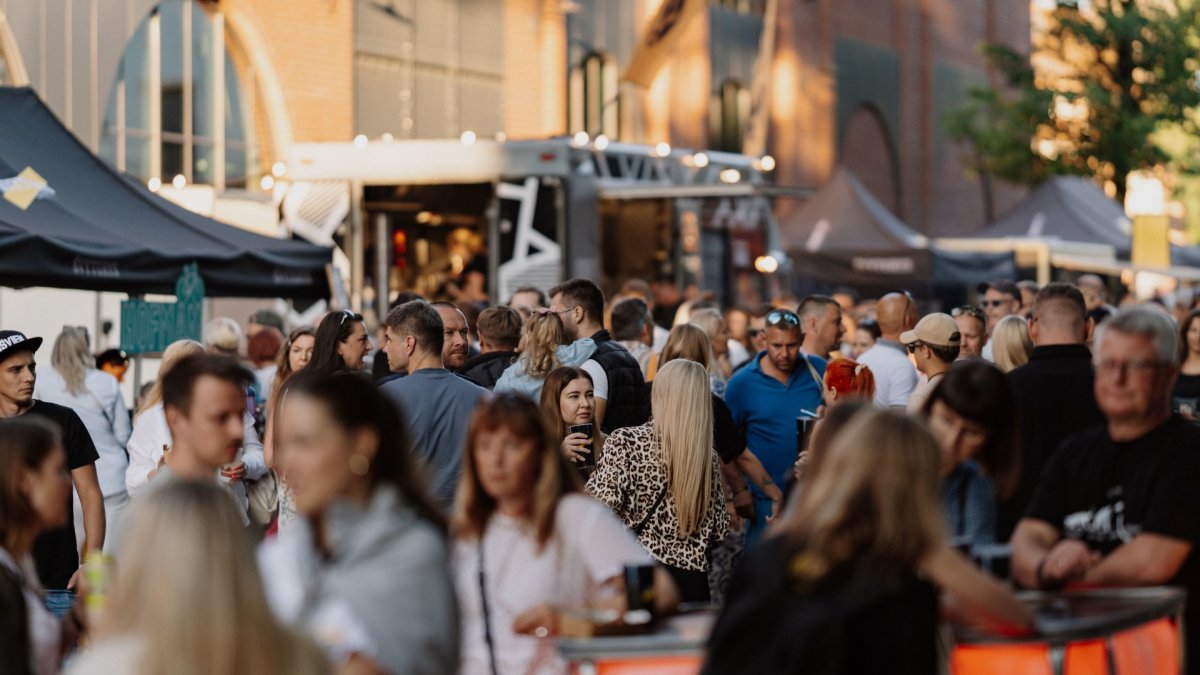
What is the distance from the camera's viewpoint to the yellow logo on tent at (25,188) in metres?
10.8

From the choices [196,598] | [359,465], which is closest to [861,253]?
[359,465]

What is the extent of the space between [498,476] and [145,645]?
1.48 metres

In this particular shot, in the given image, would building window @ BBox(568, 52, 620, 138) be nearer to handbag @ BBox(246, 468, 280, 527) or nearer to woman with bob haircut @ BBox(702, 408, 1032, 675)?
handbag @ BBox(246, 468, 280, 527)

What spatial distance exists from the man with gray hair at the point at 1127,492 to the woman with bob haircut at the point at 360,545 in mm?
2022

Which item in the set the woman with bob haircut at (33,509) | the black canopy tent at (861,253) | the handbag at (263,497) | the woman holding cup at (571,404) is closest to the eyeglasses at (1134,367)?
the woman with bob haircut at (33,509)

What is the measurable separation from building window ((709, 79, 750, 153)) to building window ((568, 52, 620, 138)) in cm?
328

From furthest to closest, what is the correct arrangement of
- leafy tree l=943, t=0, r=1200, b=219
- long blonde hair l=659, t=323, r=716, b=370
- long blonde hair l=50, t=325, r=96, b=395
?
leafy tree l=943, t=0, r=1200, b=219, long blonde hair l=50, t=325, r=96, b=395, long blonde hair l=659, t=323, r=716, b=370

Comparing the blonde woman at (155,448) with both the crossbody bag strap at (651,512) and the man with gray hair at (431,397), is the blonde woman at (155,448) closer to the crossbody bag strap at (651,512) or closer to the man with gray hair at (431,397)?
the man with gray hair at (431,397)

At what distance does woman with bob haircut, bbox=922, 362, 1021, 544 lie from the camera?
5207 mm

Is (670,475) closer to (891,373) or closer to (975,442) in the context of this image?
(975,442)

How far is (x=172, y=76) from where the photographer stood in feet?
76.2

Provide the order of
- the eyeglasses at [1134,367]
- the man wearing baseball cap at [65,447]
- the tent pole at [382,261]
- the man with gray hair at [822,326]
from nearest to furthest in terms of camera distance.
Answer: the eyeglasses at [1134,367] < the man wearing baseball cap at [65,447] < the man with gray hair at [822,326] < the tent pole at [382,261]

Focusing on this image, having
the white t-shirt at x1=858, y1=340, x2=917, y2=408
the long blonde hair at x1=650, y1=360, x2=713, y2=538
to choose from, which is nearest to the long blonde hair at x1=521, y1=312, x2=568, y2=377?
the long blonde hair at x1=650, y1=360, x2=713, y2=538

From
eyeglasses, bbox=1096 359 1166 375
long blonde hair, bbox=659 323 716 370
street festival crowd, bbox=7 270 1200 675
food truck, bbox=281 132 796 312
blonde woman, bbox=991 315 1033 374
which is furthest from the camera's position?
food truck, bbox=281 132 796 312
